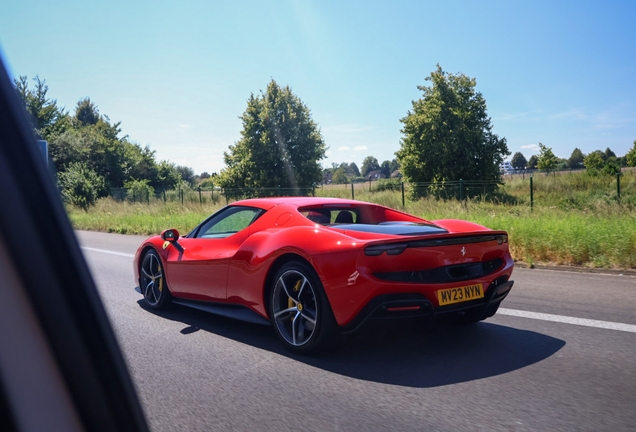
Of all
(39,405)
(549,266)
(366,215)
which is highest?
(366,215)

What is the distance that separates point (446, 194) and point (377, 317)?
661 inches

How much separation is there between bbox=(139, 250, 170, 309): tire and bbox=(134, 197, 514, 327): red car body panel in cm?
19

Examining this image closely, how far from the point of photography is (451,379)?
3.62m

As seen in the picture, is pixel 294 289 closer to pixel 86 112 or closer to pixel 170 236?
pixel 170 236

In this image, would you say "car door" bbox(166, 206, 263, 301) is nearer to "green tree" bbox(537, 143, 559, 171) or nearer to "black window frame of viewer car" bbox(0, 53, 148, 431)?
"black window frame of viewer car" bbox(0, 53, 148, 431)

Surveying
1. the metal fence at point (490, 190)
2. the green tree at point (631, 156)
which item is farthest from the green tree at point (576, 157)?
the metal fence at point (490, 190)

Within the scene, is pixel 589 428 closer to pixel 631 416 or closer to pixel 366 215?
pixel 631 416

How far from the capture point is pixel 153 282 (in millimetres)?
5984

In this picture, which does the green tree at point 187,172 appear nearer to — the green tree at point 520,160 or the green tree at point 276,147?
the green tree at point 276,147

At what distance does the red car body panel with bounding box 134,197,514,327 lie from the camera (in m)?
3.86

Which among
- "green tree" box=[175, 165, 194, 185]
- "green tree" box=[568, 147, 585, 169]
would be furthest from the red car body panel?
"green tree" box=[568, 147, 585, 169]

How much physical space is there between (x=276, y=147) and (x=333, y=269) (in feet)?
114

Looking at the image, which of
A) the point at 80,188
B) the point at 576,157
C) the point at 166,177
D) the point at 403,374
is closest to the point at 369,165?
the point at 576,157

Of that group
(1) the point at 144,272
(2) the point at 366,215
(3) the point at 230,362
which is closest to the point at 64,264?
(3) the point at 230,362
